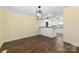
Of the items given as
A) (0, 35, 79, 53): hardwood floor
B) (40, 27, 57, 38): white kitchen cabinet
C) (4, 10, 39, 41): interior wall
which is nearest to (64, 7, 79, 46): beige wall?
(0, 35, 79, 53): hardwood floor

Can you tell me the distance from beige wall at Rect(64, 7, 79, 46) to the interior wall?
69.9 inches

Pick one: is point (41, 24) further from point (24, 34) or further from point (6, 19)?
point (6, 19)

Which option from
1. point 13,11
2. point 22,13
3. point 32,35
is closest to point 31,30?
point 32,35

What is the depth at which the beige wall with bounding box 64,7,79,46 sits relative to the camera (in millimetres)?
3590

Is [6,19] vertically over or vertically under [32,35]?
over

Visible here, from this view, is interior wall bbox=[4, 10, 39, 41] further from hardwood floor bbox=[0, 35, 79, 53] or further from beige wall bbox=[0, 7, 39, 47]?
hardwood floor bbox=[0, 35, 79, 53]

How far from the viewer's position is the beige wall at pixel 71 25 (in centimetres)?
359

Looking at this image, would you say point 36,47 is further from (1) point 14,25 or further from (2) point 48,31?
(2) point 48,31

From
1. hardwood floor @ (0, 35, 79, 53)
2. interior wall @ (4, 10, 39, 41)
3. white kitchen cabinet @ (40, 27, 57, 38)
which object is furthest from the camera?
white kitchen cabinet @ (40, 27, 57, 38)

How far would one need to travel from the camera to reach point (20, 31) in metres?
4.47

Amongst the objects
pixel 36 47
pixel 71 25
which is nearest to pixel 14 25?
pixel 36 47

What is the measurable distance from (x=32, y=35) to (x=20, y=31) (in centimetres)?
74

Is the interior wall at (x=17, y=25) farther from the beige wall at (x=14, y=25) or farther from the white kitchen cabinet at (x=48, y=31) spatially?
the white kitchen cabinet at (x=48, y=31)

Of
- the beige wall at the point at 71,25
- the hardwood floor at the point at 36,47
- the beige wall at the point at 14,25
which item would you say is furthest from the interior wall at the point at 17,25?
the beige wall at the point at 71,25
